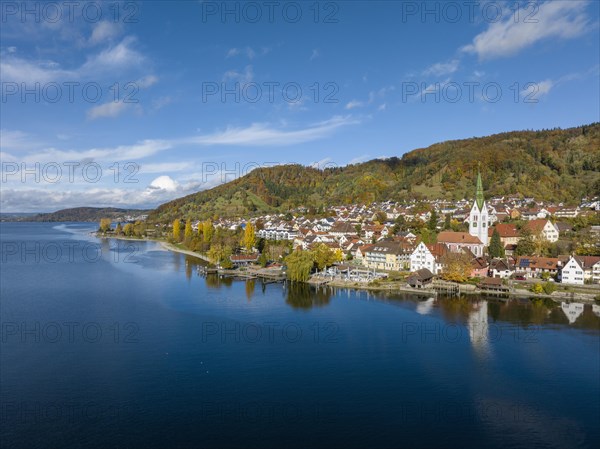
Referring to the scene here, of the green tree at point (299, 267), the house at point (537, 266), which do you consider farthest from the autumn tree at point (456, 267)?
the green tree at point (299, 267)

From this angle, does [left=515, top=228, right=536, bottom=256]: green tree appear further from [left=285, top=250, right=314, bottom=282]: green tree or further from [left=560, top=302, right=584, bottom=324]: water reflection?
[left=285, top=250, right=314, bottom=282]: green tree

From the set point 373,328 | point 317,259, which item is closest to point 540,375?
point 373,328

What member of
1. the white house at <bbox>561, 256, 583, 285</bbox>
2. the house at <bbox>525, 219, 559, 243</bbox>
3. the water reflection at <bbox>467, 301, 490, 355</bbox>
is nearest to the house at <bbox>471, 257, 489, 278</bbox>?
the white house at <bbox>561, 256, 583, 285</bbox>

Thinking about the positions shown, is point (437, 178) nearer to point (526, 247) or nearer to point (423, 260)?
point (526, 247)

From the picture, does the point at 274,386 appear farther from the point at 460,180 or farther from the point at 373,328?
the point at 460,180

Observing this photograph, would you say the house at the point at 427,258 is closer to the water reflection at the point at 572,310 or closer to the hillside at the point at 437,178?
the water reflection at the point at 572,310

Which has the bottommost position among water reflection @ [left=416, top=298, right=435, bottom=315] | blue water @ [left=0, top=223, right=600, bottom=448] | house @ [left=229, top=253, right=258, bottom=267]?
blue water @ [left=0, top=223, right=600, bottom=448]

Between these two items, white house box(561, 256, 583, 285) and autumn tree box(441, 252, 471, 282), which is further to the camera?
autumn tree box(441, 252, 471, 282)
